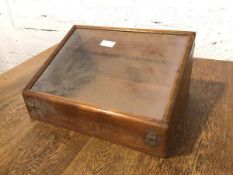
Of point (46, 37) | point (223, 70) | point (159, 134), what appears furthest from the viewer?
point (46, 37)

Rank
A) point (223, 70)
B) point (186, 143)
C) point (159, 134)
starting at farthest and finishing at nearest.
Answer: point (223, 70)
point (186, 143)
point (159, 134)

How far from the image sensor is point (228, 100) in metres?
0.95

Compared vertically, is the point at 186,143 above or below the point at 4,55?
above

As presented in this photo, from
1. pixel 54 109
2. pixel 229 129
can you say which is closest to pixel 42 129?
pixel 54 109

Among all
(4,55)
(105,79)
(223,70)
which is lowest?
(4,55)

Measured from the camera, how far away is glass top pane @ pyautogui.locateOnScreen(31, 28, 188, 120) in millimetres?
761

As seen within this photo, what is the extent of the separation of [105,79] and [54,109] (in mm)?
190

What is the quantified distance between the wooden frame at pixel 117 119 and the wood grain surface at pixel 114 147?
0.09 ft

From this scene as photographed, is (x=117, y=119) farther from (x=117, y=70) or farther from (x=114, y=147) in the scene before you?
(x=117, y=70)

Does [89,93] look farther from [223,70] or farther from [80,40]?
[223,70]

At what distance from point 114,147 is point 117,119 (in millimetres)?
103

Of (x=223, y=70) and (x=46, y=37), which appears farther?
(x=46, y=37)

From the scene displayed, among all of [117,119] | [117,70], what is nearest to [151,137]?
[117,119]

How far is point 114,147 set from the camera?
78 centimetres
